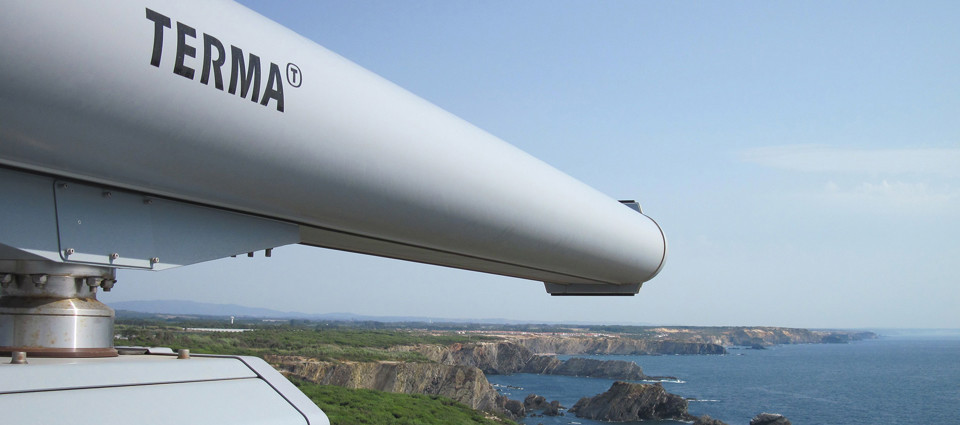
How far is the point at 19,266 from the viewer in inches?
57.2

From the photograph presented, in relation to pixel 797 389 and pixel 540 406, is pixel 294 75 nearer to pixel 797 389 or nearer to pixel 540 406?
pixel 540 406

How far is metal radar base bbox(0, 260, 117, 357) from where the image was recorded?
1.45 meters

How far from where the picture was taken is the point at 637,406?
143 feet

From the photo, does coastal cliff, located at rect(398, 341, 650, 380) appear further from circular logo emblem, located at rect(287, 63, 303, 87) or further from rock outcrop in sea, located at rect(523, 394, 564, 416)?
circular logo emblem, located at rect(287, 63, 303, 87)

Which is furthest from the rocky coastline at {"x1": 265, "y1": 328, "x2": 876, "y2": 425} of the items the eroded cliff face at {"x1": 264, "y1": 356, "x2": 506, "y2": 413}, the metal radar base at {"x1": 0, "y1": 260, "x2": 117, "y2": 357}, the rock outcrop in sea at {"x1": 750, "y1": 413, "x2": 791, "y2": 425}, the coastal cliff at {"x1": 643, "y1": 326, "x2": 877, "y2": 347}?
the coastal cliff at {"x1": 643, "y1": 326, "x2": 877, "y2": 347}

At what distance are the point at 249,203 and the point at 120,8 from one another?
549mm

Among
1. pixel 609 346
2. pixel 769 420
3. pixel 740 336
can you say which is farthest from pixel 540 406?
pixel 740 336

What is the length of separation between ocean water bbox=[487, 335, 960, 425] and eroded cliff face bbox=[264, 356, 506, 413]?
582 centimetres

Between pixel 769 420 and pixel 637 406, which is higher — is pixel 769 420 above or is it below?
below

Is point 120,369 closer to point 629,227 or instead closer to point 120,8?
point 120,8

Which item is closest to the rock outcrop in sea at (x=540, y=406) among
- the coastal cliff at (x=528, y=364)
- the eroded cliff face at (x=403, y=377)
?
the eroded cliff face at (x=403, y=377)

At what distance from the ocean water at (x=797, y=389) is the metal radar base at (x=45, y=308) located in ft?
138

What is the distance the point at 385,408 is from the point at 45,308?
22.1 m

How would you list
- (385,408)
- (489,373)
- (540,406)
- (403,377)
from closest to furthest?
(385,408), (403,377), (540,406), (489,373)
